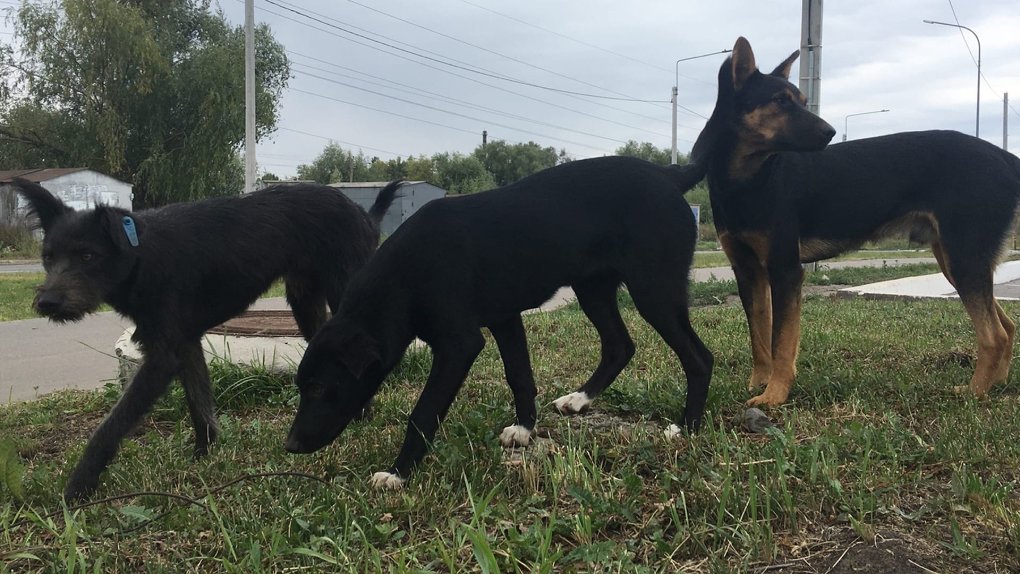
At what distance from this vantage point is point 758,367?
4613 millimetres

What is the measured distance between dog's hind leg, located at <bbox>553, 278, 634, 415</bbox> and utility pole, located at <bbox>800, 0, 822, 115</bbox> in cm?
919

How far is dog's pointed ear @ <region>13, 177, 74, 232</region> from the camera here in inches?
135

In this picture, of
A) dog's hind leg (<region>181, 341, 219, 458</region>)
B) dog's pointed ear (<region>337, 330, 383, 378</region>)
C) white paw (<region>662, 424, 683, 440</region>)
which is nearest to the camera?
dog's pointed ear (<region>337, 330, 383, 378</region>)

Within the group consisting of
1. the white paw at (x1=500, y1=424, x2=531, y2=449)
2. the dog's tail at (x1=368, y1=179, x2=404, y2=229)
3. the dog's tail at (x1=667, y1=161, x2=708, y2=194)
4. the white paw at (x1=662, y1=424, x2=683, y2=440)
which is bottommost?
the white paw at (x1=500, y1=424, x2=531, y2=449)

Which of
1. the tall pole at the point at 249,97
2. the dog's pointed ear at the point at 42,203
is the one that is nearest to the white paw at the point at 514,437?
the dog's pointed ear at the point at 42,203

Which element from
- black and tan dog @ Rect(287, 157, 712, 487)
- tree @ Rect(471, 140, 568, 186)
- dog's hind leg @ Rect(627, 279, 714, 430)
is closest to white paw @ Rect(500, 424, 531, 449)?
black and tan dog @ Rect(287, 157, 712, 487)

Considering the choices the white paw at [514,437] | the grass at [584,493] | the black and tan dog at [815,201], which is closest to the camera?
the grass at [584,493]

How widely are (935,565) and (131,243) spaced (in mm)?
3367

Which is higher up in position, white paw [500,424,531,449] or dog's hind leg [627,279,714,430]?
dog's hind leg [627,279,714,430]

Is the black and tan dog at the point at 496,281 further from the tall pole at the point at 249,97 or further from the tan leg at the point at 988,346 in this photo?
the tall pole at the point at 249,97

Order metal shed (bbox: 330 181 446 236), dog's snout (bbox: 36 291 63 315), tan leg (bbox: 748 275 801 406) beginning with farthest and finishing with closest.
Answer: metal shed (bbox: 330 181 446 236), tan leg (bbox: 748 275 801 406), dog's snout (bbox: 36 291 63 315)

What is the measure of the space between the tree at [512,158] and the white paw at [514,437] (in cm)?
7364

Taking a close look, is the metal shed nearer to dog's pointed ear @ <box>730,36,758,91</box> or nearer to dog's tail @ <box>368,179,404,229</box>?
dog's tail @ <box>368,179,404,229</box>

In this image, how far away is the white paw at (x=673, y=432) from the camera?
3357mm
